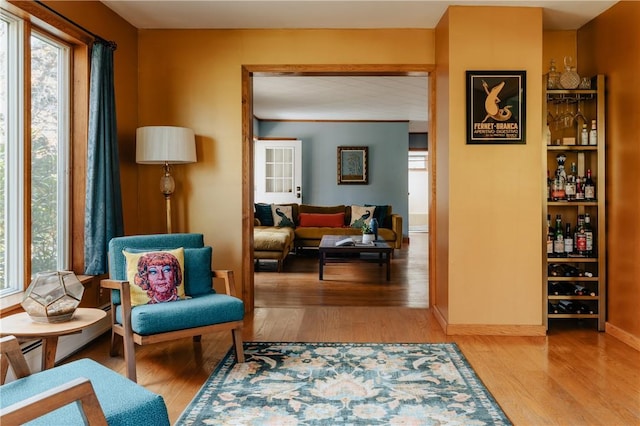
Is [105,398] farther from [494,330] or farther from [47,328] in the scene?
→ [494,330]

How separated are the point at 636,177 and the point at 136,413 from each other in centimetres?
347

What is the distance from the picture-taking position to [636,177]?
11.1ft

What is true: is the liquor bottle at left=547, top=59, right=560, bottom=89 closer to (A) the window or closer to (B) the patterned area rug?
(B) the patterned area rug

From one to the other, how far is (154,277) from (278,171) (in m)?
6.71

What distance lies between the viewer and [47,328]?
2.19 m

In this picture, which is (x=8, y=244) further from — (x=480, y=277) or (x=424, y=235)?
(x=424, y=235)

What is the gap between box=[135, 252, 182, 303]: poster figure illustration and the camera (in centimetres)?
297

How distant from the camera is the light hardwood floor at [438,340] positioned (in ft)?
7.98

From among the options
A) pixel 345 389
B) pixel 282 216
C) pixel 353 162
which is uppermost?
pixel 353 162

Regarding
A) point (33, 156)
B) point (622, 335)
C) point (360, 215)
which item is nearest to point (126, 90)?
point (33, 156)

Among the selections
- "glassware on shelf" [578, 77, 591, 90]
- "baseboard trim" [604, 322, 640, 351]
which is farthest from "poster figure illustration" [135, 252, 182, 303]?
"glassware on shelf" [578, 77, 591, 90]

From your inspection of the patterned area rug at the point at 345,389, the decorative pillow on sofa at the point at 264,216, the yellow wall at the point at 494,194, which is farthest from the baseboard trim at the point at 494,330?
the decorative pillow on sofa at the point at 264,216

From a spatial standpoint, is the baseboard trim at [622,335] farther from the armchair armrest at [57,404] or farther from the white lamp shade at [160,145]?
the white lamp shade at [160,145]

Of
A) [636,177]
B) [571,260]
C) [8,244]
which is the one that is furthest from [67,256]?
[636,177]
